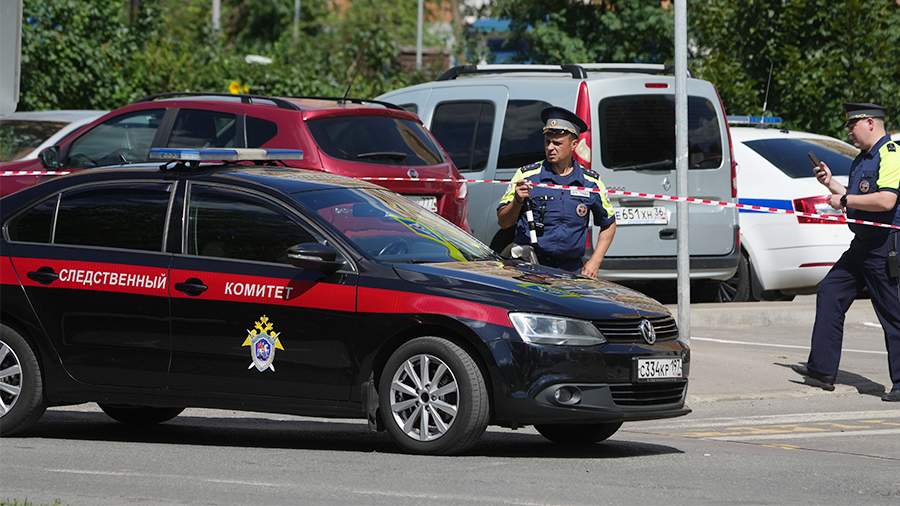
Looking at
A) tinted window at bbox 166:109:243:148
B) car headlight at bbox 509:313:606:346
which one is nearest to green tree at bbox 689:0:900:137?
tinted window at bbox 166:109:243:148

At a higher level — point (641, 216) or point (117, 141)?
point (117, 141)

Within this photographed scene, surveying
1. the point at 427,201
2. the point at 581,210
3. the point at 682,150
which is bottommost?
the point at 427,201

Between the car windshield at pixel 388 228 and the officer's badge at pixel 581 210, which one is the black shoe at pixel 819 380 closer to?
the officer's badge at pixel 581 210

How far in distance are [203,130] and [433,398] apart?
565cm

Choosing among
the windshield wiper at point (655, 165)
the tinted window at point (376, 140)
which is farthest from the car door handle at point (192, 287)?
the windshield wiper at point (655, 165)

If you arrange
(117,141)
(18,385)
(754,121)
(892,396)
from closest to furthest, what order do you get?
(18,385), (892,396), (117,141), (754,121)

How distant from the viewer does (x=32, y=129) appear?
17188mm

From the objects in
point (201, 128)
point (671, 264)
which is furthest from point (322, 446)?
point (671, 264)

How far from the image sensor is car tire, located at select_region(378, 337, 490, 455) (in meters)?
8.44

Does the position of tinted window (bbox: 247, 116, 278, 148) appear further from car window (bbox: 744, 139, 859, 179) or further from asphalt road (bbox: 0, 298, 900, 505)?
car window (bbox: 744, 139, 859, 179)

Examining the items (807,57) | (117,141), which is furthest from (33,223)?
(807,57)

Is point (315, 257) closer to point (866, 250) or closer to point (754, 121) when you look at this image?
point (866, 250)

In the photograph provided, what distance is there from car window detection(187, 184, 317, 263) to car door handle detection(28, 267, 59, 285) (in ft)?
2.50

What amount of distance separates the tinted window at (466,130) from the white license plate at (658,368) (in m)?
6.76
